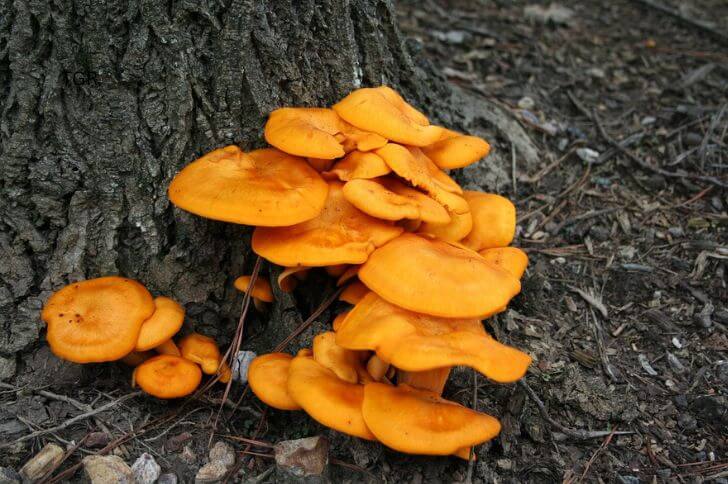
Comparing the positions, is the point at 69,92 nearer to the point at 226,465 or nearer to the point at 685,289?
the point at 226,465

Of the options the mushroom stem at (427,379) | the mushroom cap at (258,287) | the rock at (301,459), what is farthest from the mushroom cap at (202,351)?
the mushroom stem at (427,379)

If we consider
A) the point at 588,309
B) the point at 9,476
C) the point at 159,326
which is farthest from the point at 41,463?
the point at 588,309

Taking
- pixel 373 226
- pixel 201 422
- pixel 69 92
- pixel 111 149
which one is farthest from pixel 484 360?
pixel 69 92

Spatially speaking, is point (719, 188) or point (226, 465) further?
point (719, 188)

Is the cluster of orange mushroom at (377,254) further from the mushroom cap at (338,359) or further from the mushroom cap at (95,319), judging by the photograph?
the mushroom cap at (95,319)

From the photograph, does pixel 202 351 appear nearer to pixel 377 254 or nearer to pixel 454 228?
pixel 377 254

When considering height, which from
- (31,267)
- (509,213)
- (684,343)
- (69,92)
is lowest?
(684,343)
